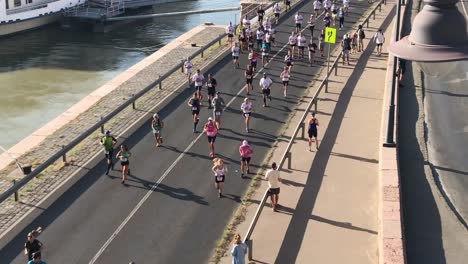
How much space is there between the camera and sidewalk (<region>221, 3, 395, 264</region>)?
14.7 m

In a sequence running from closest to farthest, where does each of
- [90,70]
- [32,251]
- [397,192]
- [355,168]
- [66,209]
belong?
1. [32,251]
2. [397,192]
3. [66,209]
4. [355,168]
5. [90,70]

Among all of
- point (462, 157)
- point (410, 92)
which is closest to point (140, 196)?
point (462, 157)

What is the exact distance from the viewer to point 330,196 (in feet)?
57.6

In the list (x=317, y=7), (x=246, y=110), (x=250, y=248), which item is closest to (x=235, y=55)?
(x=246, y=110)

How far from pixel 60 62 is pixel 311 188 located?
31.5 m

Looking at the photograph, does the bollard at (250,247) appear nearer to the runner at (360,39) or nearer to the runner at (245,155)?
the runner at (245,155)

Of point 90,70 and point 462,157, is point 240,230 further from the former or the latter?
point 90,70

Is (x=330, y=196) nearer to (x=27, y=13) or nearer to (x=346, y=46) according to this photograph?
(x=346, y=46)

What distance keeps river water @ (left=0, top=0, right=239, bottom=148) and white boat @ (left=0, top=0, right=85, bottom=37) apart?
79 centimetres

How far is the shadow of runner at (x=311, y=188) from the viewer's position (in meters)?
14.8

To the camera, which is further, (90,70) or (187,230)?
(90,70)

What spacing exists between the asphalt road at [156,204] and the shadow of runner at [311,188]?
187 centimetres

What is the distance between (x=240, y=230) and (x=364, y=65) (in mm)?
19741

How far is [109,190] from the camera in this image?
61.2 ft
